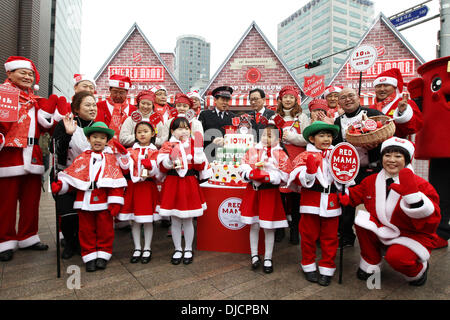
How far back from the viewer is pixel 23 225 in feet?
11.0

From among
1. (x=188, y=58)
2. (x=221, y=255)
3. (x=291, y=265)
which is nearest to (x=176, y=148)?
(x=221, y=255)

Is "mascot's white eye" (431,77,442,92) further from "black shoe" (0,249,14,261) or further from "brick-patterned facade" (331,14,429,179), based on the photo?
"brick-patterned facade" (331,14,429,179)

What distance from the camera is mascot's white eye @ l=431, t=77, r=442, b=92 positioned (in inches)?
134

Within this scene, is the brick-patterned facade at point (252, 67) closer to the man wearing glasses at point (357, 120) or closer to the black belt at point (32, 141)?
the man wearing glasses at point (357, 120)

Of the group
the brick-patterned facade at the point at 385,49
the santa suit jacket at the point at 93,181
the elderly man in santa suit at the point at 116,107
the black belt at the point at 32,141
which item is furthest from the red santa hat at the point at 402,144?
the brick-patterned facade at the point at 385,49

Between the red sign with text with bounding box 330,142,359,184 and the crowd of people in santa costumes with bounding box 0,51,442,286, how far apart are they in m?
0.16

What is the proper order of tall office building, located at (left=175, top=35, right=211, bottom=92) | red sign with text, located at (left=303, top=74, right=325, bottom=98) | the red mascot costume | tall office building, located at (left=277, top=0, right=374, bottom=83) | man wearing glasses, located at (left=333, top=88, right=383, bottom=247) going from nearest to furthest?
1. man wearing glasses, located at (left=333, top=88, right=383, bottom=247)
2. the red mascot costume
3. red sign with text, located at (left=303, top=74, right=325, bottom=98)
4. tall office building, located at (left=277, top=0, right=374, bottom=83)
5. tall office building, located at (left=175, top=35, right=211, bottom=92)

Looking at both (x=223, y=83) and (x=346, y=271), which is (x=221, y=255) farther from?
(x=223, y=83)

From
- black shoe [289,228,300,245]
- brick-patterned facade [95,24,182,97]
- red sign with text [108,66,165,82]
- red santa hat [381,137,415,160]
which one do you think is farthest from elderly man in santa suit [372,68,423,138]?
red sign with text [108,66,165,82]

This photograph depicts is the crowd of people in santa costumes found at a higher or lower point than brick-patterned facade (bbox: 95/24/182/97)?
lower

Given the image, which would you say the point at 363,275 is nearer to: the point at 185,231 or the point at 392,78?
the point at 185,231

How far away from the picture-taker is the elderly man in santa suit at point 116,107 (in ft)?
13.2

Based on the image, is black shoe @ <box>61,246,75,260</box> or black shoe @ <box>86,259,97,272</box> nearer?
black shoe @ <box>86,259,97,272</box>
